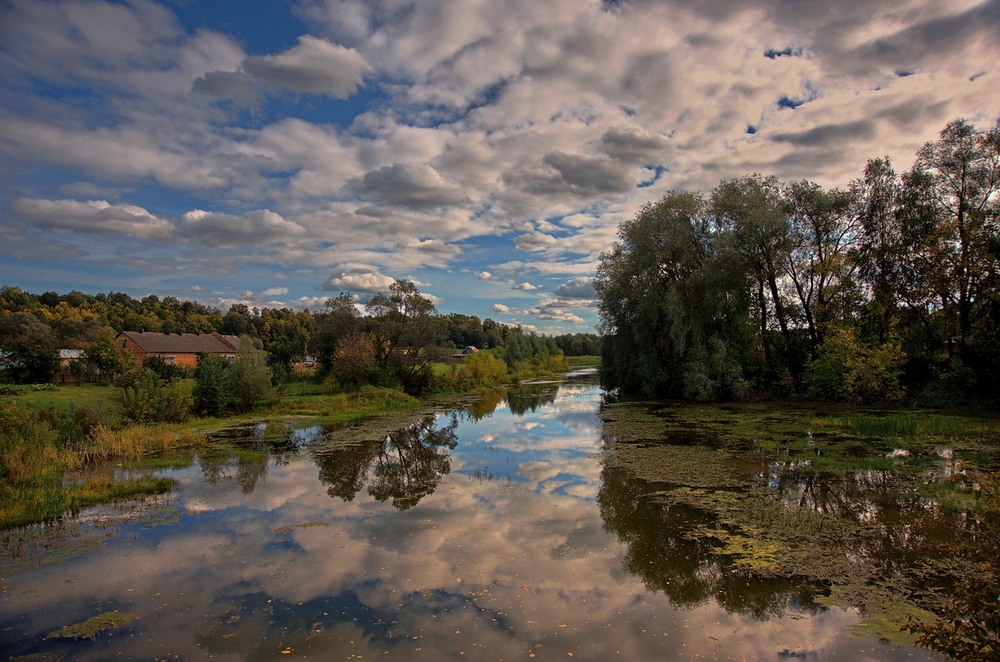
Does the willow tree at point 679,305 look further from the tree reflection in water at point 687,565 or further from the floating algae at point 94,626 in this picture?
the floating algae at point 94,626

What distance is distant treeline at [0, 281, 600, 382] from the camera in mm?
30152

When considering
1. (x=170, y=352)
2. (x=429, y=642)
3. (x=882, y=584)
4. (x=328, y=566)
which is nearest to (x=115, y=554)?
(x=328, y=566)

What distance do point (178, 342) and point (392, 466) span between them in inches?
2271

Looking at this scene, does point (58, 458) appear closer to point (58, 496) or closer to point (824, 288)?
point (58, 496)

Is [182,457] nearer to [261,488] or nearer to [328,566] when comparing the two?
[261,488]

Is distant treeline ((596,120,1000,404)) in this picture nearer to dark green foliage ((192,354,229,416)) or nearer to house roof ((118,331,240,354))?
dark green foliage ((192,354,229,416))

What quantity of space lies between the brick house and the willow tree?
40.3 m

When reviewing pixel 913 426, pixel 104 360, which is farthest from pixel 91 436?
pixel 913 426

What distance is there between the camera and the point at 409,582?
6719 millimetres

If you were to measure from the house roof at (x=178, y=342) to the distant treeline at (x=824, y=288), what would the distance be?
42.0 meters

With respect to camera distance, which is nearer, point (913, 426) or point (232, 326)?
point (913, 426)

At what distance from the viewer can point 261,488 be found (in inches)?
465

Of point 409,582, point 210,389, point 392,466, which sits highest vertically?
point 210,389

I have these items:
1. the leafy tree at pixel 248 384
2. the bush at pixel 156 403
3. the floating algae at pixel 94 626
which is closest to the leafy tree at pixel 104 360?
the leafy tree at pixel 248 384
